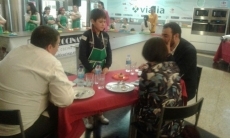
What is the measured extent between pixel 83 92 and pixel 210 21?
7.01 meters

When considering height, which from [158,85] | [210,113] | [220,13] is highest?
[220,13]

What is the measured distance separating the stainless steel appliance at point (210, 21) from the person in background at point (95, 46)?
611cm

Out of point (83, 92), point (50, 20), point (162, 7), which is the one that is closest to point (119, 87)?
point (83, 92)

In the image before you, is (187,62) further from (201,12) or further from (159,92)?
(201,12)

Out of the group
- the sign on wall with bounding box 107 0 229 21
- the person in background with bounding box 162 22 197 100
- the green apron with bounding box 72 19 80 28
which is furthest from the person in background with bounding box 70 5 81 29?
the person in background with bounding box 162 22 197 100

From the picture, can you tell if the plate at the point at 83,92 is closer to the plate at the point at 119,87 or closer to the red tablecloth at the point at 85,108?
the red tablecloth at the point at 85,108

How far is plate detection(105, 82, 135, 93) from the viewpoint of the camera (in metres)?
1.75

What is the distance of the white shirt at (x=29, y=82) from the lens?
1.32m

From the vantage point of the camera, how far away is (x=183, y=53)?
2.21 meters

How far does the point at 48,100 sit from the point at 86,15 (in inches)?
337

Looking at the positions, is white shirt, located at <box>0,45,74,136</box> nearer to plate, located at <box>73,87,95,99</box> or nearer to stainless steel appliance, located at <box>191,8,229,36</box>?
plate, located at <box>73,87,95,99</box>

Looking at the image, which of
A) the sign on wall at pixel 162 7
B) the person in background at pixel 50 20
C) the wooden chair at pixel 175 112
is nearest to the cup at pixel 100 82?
the wooden chair at pixel 175 112

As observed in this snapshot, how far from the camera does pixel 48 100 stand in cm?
152

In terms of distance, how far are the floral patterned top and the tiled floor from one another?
33.8 inches
